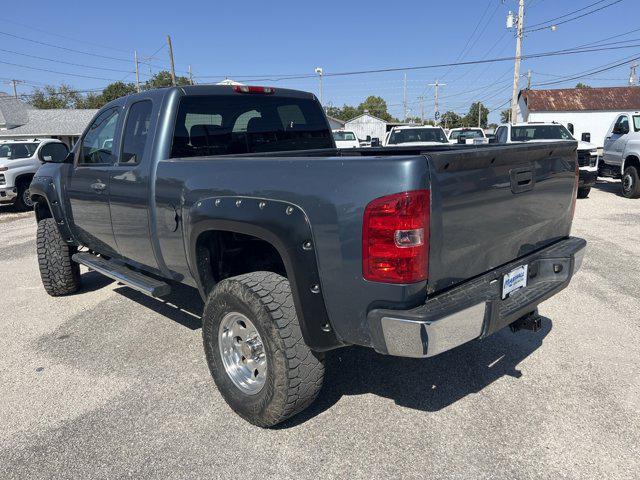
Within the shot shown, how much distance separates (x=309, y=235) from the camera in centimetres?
238

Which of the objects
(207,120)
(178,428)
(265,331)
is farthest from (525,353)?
(207,120)

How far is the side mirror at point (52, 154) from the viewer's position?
4.69m

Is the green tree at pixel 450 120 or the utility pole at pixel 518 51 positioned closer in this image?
the utility pole at pixel 518 51

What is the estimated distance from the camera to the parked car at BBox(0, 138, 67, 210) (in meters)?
13.3

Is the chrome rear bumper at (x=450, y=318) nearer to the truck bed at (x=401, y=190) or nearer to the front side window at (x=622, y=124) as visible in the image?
the truck bed at (x=401, y=190)

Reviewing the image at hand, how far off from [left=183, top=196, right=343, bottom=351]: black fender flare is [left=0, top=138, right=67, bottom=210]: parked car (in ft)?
40.8

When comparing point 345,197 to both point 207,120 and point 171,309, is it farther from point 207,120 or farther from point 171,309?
point 171,309

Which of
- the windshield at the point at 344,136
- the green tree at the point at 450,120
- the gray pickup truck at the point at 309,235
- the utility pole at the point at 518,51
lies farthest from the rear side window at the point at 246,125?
Result: the green tree at the point at 450,120

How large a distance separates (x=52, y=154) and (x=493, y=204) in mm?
4169

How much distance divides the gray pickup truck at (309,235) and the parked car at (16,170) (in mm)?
11095

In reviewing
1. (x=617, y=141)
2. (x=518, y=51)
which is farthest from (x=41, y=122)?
(x=617, y=141)

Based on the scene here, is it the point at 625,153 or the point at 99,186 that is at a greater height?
the point at 99,186

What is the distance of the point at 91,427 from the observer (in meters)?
2.98

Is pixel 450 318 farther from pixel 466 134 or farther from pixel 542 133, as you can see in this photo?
pixel 466 134
